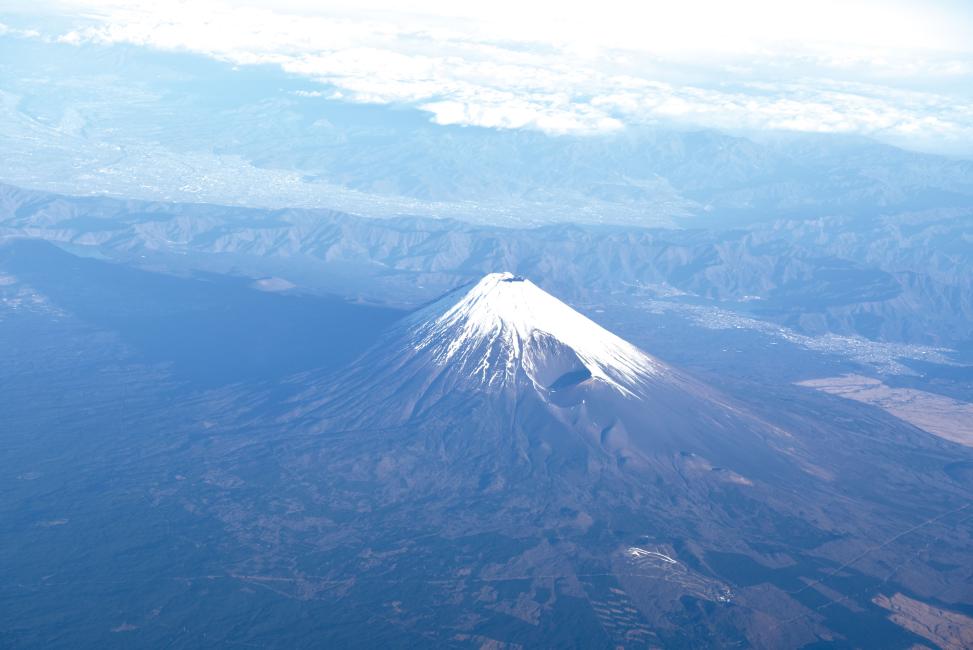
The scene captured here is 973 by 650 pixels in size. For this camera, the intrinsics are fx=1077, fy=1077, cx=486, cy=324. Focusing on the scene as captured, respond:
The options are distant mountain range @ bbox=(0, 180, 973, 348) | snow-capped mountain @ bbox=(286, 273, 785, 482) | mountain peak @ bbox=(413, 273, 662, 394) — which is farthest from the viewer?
distant mountain range @ bbox=(0, 180, 973, 348)

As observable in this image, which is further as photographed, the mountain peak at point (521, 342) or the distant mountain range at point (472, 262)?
the distant mountain range at point (472, 262)

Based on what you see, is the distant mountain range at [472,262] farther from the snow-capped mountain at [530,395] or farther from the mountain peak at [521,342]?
the snow-capped mountain at [530,395]

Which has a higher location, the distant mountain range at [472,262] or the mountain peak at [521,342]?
the mountain peak at [521,342]

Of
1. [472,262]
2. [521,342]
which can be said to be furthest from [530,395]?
[472,262]

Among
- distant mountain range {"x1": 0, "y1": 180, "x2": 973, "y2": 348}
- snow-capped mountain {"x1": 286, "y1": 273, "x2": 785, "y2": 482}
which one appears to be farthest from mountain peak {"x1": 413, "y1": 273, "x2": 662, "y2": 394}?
distant mountain range {"x1": 0, "y1": 180, "x2": 973, "y2": 348}

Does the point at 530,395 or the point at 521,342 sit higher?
the point at 521,342

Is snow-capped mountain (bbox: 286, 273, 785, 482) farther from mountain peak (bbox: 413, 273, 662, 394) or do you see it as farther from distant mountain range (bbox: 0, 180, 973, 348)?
distant mountain range (bbox: 0, 180, 973, 348)

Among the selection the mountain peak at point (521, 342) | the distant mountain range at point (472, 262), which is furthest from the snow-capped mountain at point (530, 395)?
the distant mountain range at point (472, 262)

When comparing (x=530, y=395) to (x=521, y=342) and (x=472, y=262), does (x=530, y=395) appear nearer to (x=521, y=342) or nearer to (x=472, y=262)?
(x=521, y=342)
